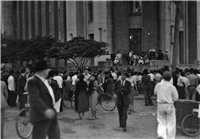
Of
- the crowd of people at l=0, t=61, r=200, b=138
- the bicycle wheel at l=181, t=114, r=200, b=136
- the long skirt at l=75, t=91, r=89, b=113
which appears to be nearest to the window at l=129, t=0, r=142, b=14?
the crowd of people at l=0, t=61, r=200, b=138

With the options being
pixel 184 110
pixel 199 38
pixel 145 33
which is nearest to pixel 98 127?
pixel 184 110

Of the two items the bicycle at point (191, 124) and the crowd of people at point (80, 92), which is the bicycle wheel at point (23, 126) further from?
the bicycle at point (191, 124)

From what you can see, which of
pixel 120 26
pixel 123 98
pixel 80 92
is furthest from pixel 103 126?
pixel 120 26

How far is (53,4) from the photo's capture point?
121 ft

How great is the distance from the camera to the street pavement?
8.02 m

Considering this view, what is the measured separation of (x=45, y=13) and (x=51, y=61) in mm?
7182

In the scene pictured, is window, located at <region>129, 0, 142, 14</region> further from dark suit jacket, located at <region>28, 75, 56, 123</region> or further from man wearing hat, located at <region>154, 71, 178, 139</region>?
dark suit jacket, located at <region>28, 75, 56, 123</region>

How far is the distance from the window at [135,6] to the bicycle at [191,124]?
23741 mm

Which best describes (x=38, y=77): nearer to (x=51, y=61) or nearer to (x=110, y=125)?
(x=110, y=125)

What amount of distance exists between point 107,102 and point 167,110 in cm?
643

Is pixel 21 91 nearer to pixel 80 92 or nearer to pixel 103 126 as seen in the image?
pixel 80 92

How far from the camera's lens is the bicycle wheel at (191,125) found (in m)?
7.77

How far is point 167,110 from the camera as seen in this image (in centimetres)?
681

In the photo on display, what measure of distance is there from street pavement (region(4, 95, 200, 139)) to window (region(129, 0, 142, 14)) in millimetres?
19873
